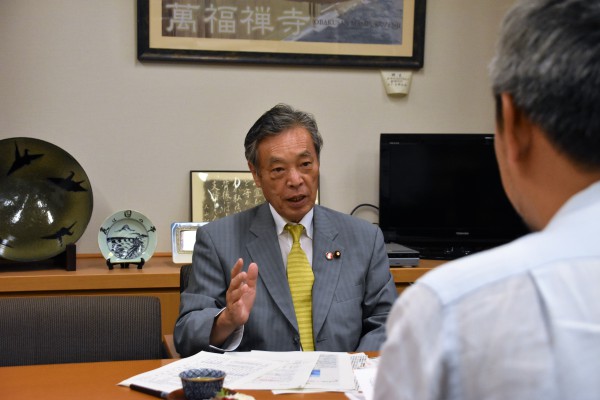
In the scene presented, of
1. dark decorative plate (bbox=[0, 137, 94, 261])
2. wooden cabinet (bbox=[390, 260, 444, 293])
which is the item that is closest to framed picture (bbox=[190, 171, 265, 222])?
dark decorative plate (bbox=[0, 137, 94, 261])

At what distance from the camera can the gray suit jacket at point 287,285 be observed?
2.16 meters

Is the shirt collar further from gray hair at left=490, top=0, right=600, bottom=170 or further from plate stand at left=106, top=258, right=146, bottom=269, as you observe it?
gray hair at left=490, top=0, right=600, bottom=170

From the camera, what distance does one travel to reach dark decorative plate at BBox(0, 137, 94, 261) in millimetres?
3072

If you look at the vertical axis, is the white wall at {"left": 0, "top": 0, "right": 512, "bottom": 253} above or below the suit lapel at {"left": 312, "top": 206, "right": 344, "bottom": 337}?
above

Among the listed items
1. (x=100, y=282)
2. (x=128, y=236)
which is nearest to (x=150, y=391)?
(x=100, y=282)

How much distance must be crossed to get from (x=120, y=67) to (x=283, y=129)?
1.38 m

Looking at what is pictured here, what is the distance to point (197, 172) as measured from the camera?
3475mm

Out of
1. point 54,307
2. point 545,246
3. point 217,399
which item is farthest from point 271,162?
point 545,246

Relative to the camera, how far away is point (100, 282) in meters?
2.98

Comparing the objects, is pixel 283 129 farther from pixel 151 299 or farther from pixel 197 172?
pixel 197 172

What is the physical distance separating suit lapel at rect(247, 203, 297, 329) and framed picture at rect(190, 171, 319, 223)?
108 cm

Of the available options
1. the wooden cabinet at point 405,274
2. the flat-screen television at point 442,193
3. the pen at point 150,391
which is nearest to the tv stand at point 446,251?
the flat-screen television at point 442,193

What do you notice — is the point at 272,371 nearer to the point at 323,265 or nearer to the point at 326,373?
the point at 326,373

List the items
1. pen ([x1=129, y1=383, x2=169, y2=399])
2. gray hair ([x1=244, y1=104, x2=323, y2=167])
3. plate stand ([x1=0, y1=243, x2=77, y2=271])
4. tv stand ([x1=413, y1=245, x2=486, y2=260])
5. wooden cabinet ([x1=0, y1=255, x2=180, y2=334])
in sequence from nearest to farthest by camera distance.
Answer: pen ([x1=129, y1=383, x2=169, y2=399]) < gray hair ([x1=244, y1=104, x2=323, y2=167]) < wooden cabinet ([x1=0, y1=255, x2=180, y2=334]) < plate stand ([x1=0, y1=243, x2=77, y2=271]) < tv stand ([x1=413, y1=245, x2=486, y2=260])
